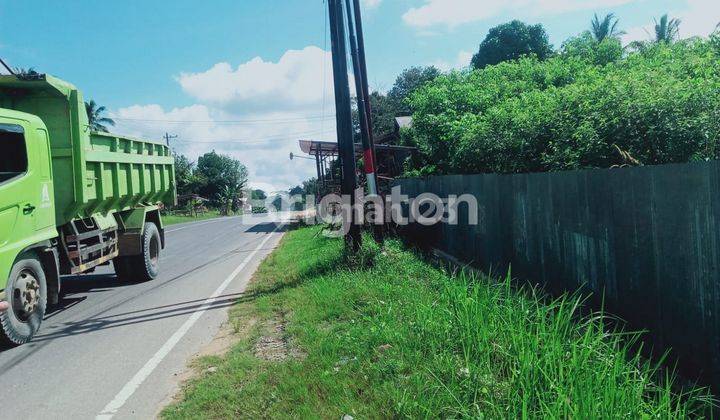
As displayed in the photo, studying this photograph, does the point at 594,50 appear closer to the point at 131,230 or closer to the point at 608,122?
the point at 608,122

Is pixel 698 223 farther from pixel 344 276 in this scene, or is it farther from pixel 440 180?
pixel 440 180

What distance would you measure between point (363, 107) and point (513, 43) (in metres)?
30.3

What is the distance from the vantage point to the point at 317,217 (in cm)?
2608

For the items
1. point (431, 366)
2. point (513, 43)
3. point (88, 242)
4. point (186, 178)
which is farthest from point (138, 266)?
point (186, 178)

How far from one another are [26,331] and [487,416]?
557 cm

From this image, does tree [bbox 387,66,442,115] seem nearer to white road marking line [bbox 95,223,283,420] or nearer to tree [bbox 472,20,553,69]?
tree [bbox 472,20,553,69]

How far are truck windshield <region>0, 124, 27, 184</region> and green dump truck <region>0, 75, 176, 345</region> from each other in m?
0.01

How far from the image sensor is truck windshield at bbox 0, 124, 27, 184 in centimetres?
602

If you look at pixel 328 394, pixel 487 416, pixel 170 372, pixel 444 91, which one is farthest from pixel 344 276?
pixel 444 91

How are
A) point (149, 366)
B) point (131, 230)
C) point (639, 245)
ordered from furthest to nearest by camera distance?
point (131, 230) → point (149, 366) → point (639, 245)

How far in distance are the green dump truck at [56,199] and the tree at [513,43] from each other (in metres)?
Answer: 32.9

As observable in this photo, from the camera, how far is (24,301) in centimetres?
605

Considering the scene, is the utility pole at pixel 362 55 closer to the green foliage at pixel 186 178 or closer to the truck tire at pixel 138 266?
the truck tire at pixel 138 266

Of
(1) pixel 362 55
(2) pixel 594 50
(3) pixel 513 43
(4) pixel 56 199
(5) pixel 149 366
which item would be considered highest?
(3) pixel 513 43
